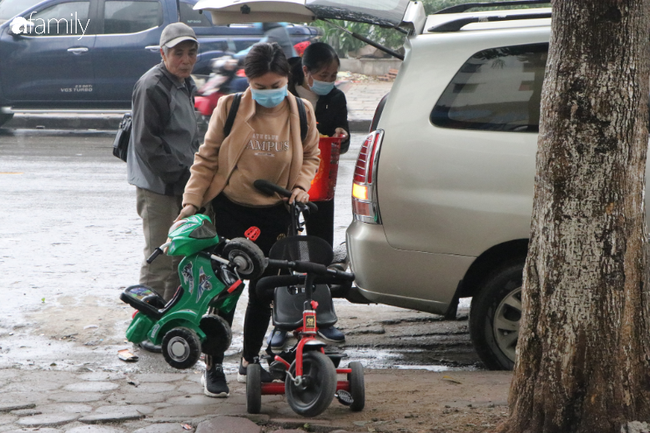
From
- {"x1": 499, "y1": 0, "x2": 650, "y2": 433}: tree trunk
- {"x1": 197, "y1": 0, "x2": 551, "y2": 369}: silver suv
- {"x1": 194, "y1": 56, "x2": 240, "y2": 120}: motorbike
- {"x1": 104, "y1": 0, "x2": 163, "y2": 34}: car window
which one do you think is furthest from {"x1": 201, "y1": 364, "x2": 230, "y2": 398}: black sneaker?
{"x1": 104, "y1": 0, "x2": 163, "y2": 34}: car window

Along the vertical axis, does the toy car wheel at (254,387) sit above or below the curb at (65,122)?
below

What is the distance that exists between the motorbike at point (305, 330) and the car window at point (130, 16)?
10230 mm

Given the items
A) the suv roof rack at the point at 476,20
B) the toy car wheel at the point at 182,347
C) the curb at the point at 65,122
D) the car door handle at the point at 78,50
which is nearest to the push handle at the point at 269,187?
the toy car wheel at the point at 182,347

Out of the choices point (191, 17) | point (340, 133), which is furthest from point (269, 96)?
point (191, 17)

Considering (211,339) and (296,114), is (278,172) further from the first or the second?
(211,339)

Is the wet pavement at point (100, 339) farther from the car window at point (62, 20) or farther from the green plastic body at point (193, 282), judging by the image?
the car window at point (62, 20)

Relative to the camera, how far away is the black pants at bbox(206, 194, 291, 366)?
4.34 metres

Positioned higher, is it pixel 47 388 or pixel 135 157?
pixel 135 157

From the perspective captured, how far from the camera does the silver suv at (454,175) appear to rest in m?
4.33

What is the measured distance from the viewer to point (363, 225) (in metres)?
4.56

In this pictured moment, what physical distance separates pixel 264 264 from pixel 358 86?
1487 centimetres

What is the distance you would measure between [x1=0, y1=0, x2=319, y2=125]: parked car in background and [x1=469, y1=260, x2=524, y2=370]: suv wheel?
31.8 feet

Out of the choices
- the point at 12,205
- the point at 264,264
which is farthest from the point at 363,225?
the point at 12,205

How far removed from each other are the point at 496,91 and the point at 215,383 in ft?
6.77
